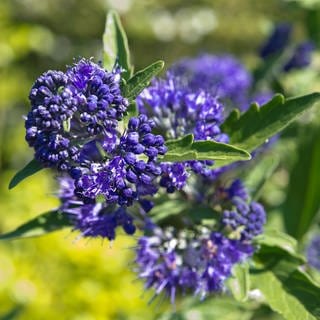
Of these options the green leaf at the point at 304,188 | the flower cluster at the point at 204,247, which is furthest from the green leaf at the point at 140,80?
the green leaf at the point at 304,188

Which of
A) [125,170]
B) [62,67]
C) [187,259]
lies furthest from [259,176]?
[62,67]

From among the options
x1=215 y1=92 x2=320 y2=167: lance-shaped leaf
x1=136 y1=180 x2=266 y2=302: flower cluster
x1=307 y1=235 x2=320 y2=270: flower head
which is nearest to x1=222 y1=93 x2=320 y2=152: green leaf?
x1=215 y1=92 x2=320 y2=167: lance-shaped leaf

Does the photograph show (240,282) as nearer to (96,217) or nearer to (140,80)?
(96,217)

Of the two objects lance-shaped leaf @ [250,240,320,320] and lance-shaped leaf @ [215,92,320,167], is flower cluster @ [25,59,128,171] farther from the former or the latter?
lance-shaped leaf @ [250,240,320,320]

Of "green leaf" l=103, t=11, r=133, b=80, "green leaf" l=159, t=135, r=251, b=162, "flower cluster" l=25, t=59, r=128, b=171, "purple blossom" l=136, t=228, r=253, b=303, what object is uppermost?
"green leaf" l=103, t=11, r=133, b=80

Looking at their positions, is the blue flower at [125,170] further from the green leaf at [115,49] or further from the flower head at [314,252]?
the flower head at [314,252]

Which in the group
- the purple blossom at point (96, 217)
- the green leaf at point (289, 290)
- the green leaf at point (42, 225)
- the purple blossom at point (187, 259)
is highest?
the purple blossom at point (96, 217)
